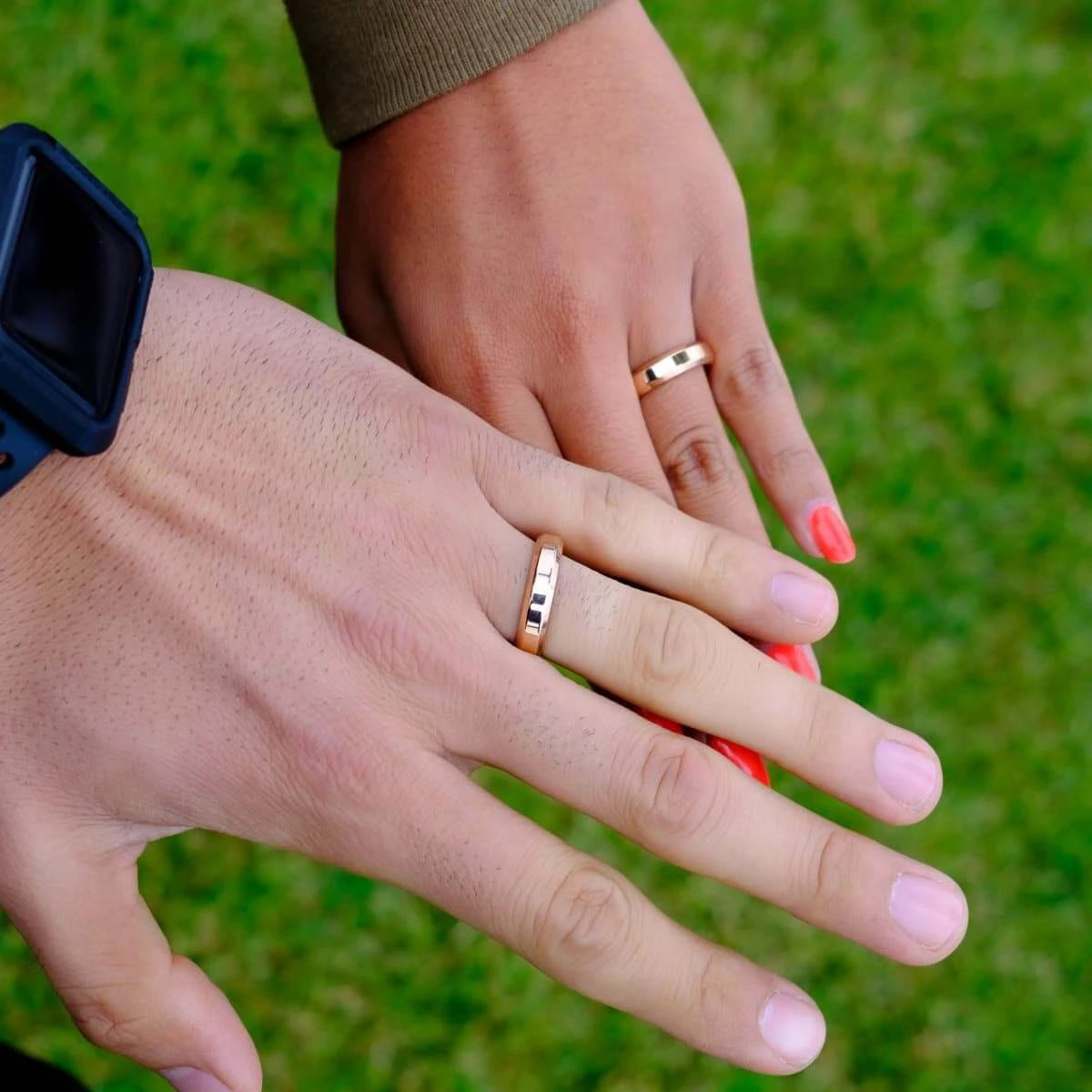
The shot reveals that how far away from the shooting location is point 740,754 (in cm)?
157

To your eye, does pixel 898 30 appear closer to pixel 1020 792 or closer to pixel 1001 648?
pixel 1001 648

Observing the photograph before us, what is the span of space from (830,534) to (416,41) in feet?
3.16

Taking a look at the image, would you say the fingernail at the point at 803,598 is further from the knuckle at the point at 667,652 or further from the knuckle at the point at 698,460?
the knuckle at the point at 698,460

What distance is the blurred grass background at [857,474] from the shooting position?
8.68 ft

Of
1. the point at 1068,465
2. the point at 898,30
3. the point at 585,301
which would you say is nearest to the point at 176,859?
the point at 585,301

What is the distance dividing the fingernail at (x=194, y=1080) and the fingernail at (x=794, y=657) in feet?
3.03

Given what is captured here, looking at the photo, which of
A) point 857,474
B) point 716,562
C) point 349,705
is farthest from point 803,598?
point 857,474

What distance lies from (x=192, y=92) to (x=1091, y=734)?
3.02 m

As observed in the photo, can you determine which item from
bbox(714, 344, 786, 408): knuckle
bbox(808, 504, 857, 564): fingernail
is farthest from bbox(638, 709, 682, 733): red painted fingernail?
bbox(714, 344, 786, 408): knuckle

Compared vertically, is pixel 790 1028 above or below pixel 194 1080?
below

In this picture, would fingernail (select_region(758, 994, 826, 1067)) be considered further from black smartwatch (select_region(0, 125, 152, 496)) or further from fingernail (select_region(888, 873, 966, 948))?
black smartwatch (select_region(0, 125, 152, 496))

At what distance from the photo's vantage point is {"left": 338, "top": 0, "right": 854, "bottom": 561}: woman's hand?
1664mm

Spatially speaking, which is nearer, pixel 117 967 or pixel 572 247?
pixel 117 967

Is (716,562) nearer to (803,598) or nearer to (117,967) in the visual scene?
(803,598)
